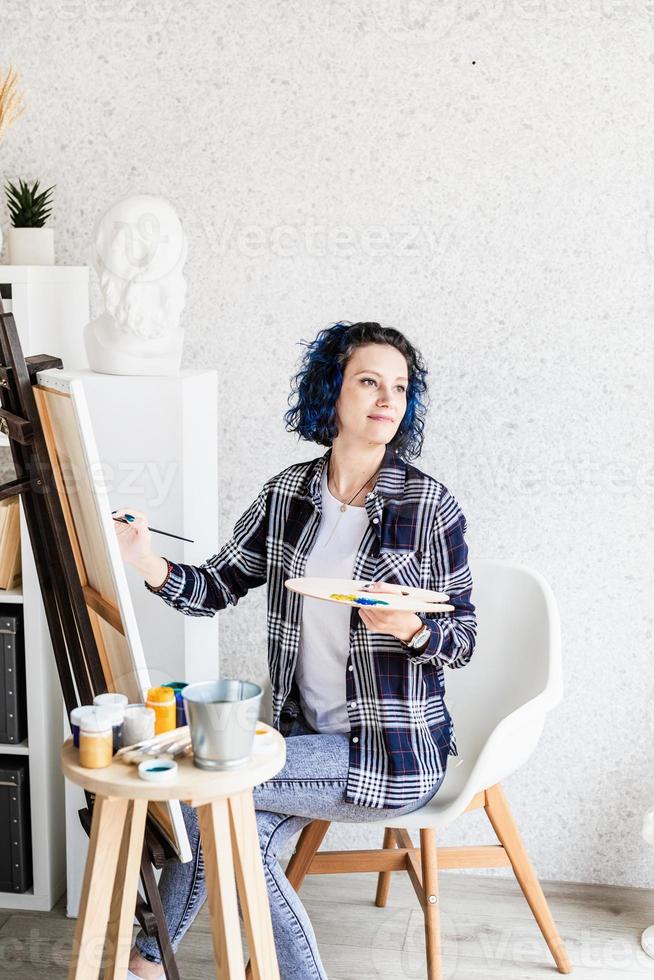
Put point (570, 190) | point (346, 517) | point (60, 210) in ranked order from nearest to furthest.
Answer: point (346, 517) → point (570, 190) → point (60, 210)

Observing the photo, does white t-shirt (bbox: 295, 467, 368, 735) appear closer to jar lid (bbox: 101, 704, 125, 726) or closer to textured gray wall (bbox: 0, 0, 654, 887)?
textured gray wall (bbox: 0, 0, 654, 887)

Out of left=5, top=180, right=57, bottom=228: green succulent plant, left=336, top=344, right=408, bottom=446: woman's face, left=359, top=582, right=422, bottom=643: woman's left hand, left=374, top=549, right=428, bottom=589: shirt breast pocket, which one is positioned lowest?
left=359, top=582, right=422, bottom=643: woman's left hand

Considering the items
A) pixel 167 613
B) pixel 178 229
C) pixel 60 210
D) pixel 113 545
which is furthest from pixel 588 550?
pixel 60 210

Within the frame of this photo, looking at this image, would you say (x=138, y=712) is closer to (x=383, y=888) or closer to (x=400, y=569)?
(x=400, y=569)

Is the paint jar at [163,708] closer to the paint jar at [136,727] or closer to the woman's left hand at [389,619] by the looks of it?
the paint jar at [136,727]

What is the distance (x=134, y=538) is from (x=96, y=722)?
0.67 meters

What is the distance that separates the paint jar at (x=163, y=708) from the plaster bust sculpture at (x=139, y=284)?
3.03ft

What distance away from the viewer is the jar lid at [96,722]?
141 centimetres

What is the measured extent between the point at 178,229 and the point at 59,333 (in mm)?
443

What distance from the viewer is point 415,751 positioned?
1994 mm

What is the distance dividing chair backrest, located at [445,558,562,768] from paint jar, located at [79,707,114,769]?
3.63 feet

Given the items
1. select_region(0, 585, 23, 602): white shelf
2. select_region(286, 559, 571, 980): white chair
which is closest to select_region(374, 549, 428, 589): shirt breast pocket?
select_region(286, 559, 571, 980): white chair

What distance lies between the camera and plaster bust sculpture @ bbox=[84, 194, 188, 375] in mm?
2189

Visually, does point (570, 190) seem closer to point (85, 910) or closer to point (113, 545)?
point (113, 545)
